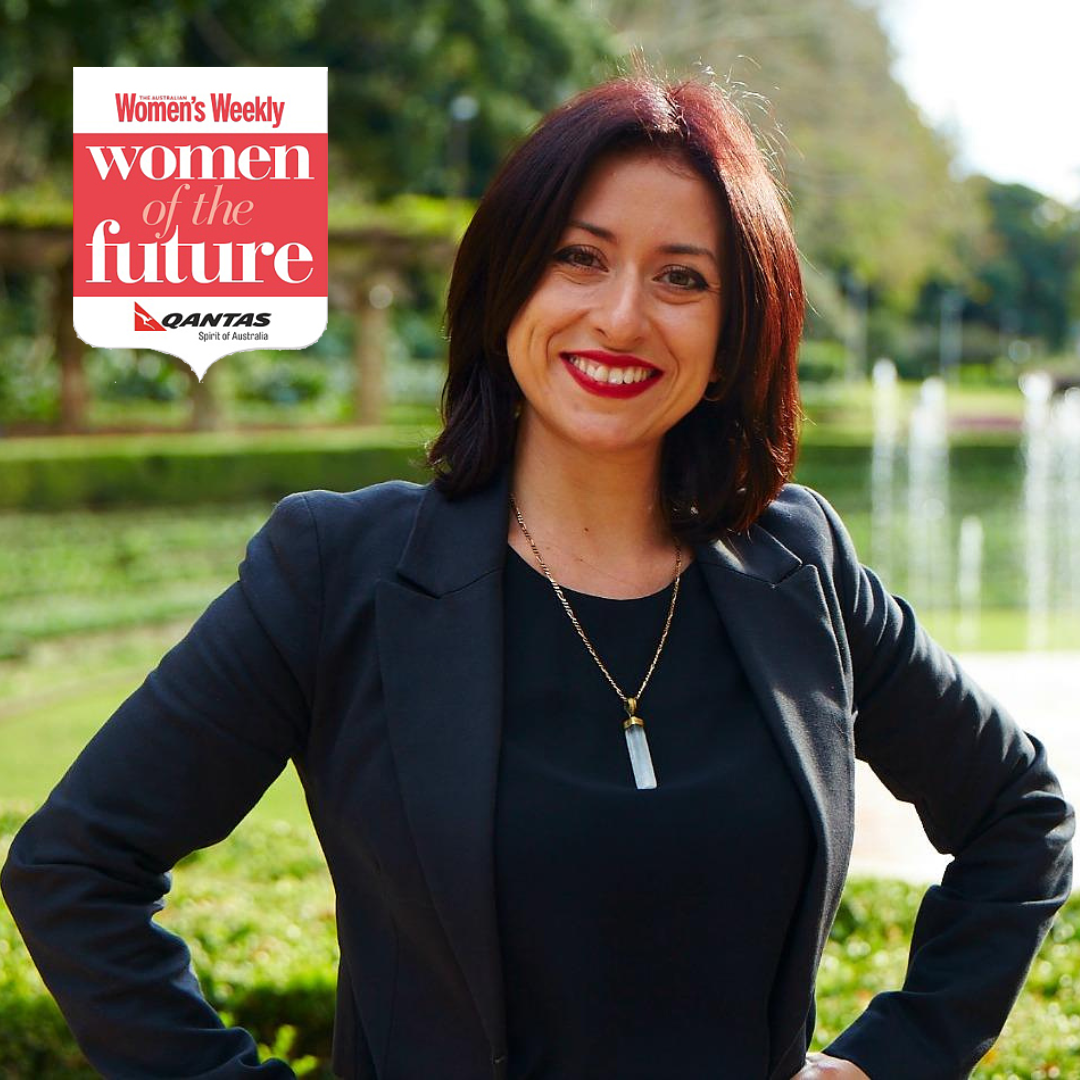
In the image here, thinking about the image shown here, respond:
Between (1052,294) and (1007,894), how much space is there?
214 feet

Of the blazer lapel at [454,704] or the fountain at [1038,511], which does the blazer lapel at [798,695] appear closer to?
the blazer lapel at [454,704]

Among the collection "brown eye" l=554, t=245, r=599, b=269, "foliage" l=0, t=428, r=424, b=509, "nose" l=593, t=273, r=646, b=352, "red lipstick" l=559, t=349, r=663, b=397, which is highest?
"brown eye" l=554, t=245, r=599, b=269

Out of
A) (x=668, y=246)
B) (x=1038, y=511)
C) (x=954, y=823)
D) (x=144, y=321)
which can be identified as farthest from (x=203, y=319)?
(x=1038, y=511)

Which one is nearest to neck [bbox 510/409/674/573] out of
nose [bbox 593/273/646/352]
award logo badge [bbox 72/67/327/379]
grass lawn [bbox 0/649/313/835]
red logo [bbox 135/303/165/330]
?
nose [bbox 593/273/646/352]

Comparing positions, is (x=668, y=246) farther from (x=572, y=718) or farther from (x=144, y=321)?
(x=144, y=321)

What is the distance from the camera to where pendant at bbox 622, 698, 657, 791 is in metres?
1.49

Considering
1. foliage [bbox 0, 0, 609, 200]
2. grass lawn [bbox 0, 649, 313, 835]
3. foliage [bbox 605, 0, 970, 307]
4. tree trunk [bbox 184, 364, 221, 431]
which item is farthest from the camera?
foliage [bbox 605, 0, 970, 307]

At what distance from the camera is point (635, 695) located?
60.8 inches

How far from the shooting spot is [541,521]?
164cm

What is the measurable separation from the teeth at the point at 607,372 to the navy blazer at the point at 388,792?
16cm

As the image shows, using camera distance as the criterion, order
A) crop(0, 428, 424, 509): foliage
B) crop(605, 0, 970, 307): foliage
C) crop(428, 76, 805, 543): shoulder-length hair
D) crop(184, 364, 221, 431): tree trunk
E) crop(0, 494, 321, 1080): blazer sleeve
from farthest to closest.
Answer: crop(605, 0, 970, 307): foliage, crop(184, 364, 221, 431): tree trunk, crop(0, 428, 424, 509): foliage, crop(428, 76, 805, 543): shoulder-length hair, crop(0, 494, 321, 1080): blazer sleeve

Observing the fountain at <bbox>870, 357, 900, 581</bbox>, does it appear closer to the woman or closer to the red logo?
the red logo

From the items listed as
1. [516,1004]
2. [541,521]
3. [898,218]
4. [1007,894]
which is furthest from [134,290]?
[898,218]

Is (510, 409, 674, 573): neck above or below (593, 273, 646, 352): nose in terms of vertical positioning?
below
